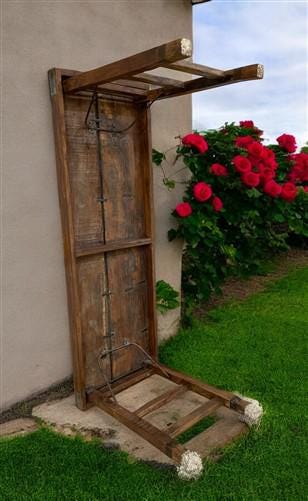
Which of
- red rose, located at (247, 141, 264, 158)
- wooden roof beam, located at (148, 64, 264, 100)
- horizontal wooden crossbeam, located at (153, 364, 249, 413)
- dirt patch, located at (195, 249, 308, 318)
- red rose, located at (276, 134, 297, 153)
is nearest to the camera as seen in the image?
wooden roof beam, located at (148, 64, 264, 100)

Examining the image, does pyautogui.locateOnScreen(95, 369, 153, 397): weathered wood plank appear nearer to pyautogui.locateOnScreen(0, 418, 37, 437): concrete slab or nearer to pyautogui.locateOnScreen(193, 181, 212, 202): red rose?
pyautogui.locateOnScreen(0, 418, 37, 437): concrete slab

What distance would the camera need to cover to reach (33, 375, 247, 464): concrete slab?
204 cm

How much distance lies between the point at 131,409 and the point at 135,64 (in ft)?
6.06

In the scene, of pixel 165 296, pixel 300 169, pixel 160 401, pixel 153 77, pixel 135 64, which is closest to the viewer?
pixel 135 64

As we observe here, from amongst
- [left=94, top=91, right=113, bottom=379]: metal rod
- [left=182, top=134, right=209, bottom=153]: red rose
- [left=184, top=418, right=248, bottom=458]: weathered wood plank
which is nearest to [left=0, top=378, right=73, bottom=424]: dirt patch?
[left=94, top=91, right=113, bottom=379]: metal rod

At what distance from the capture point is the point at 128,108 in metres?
2.46

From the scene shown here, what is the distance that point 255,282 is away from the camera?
16.7 feet

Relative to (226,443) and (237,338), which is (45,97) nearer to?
(226,443)

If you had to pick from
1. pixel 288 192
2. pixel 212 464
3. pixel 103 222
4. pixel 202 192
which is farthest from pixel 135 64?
pixel 288 192

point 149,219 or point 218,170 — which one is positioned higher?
point 218,170

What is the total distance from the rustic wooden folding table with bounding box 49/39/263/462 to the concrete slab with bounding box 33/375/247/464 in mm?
63

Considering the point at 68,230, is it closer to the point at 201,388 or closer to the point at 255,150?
the point at 201,388

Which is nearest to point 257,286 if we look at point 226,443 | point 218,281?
point 218,281

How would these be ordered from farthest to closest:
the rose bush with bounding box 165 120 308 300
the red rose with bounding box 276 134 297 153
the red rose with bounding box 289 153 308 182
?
1. the red rose with bounding box 276 134 297 153
2. the red rose with bounding box 289 153 308 182
3. the rose bush with bounding box 165 120 308 300
